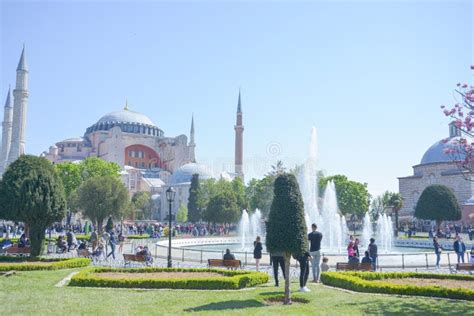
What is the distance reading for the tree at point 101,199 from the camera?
31453mm

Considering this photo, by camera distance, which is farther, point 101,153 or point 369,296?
point 101,153

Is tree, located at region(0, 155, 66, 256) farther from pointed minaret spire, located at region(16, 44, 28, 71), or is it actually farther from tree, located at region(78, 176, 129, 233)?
pointed minaret spire, located at region(16, 44, 28, 71)

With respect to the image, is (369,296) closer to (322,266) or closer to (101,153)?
(322,266)

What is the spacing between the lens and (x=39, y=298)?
9.05 metres

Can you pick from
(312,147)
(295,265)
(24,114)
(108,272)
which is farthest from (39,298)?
(24,114)

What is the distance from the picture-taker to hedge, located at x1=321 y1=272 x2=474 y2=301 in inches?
368

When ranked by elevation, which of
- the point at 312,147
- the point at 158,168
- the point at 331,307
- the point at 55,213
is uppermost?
the point at 158,168

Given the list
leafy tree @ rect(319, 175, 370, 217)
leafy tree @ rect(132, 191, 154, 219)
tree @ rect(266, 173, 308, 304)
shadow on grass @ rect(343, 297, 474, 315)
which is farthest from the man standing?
leafy tree @ rect(132, 191, 154, 219)

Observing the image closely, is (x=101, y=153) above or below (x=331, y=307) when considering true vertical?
above

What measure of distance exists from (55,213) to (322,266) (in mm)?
9488

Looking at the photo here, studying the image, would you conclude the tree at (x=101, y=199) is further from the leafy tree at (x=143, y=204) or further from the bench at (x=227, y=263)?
the leafy tree at (x=143, y=204)

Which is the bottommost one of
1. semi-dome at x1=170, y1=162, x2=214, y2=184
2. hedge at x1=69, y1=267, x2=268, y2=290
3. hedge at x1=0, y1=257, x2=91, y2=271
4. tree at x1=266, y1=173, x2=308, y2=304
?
hedge at x1=69, y1=267, x2=268, y2=290

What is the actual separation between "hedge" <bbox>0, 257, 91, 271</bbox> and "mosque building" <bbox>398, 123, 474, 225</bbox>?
143 ft

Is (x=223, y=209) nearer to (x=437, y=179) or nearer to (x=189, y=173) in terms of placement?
(x=437, y=179)
